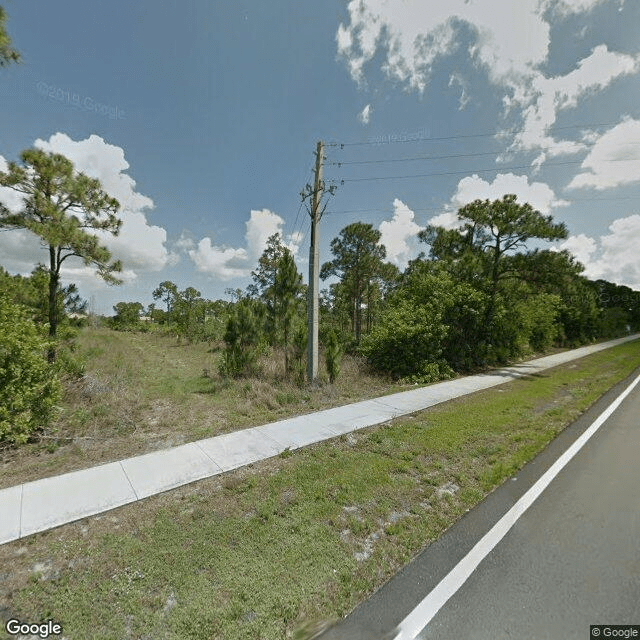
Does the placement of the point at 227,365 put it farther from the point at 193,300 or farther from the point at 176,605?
the point at 193,300

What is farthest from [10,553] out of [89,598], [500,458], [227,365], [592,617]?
[227,365]

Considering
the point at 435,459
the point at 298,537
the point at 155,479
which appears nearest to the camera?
the point at 298,537

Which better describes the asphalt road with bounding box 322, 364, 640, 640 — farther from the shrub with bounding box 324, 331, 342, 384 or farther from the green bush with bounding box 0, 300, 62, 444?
the shrub with bounding box 324, 331, 342, 384

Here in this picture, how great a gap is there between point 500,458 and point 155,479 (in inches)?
199

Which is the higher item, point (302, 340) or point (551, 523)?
point (302, 340)

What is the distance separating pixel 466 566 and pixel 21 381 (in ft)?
21.9

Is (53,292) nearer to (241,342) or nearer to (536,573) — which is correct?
(241,342)

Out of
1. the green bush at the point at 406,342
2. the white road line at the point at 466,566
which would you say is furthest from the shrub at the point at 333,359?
the white road line at the point at 466,566

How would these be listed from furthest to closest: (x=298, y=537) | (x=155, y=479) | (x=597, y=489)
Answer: (x=155, y=479) → (x=597, y=489) → (x=298, y=537)

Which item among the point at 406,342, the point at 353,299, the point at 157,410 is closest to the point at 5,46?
the point at 157,410

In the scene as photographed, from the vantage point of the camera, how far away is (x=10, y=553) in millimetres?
2680

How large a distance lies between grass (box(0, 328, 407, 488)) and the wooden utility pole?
2.71 feet

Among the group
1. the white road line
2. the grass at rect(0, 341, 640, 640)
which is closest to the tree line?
the grass at rect(0, 341, 640, 640)

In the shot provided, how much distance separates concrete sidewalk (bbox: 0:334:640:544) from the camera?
127 inches
